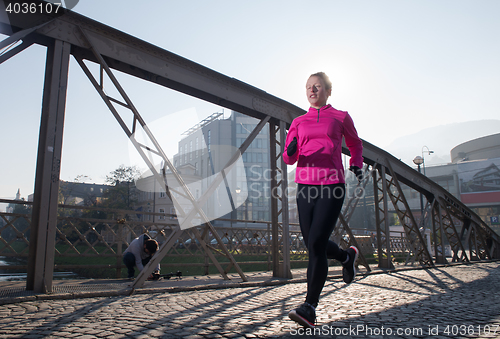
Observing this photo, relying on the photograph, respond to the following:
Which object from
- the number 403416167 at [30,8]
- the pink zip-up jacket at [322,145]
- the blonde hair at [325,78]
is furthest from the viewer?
the number 403416167 at [30,8]

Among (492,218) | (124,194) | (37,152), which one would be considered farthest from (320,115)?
(492,218)

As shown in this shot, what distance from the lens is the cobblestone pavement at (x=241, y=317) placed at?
2523 millimetres

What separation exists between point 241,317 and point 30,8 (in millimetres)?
4641

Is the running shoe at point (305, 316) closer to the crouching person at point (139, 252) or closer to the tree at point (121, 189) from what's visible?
the crouching person at point (139, 252)

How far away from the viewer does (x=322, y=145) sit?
Answer: 2.93 m

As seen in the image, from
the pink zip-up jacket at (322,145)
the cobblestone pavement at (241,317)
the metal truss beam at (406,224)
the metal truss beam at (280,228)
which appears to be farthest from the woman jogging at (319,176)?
the metal truss beam at (406,224)

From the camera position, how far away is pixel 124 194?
144 ft

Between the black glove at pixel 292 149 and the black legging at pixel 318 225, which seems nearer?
the black legging at pixel 318 225

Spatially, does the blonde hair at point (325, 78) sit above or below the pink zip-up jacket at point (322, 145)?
above

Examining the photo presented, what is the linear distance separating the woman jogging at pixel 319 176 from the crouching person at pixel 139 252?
608 cm

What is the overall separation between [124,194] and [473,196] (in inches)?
2195

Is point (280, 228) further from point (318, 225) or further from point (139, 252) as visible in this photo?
point (318, 225)

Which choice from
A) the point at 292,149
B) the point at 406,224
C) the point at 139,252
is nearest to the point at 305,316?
the point at 292,149

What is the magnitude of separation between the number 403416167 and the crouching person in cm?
530
